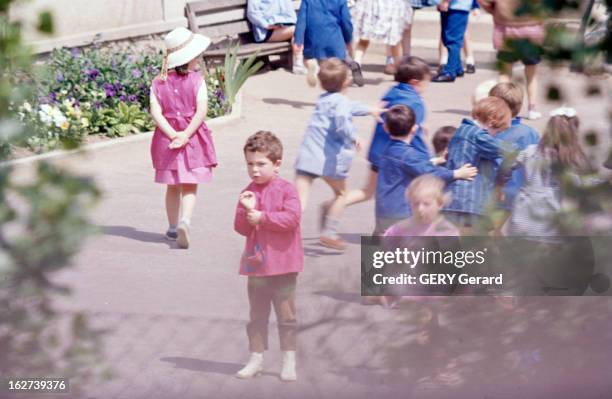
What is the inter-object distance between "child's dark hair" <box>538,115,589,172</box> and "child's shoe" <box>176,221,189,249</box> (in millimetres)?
4564

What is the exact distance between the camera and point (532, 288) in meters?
3.58

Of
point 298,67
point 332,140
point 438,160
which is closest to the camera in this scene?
point 438,160

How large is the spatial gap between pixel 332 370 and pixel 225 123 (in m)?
5.88

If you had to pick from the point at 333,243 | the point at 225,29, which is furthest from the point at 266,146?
the point at 225,29

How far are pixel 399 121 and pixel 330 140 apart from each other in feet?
3.31

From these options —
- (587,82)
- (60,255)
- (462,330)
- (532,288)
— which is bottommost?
(462,330)

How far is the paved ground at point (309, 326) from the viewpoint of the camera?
14.6ft

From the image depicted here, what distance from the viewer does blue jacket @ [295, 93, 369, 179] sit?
24.3 feet

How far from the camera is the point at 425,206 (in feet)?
18.5

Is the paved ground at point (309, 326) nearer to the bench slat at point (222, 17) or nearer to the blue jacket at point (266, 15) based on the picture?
the bench slat at point (222, 17)

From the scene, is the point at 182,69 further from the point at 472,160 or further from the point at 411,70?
Result: the point at 472,160

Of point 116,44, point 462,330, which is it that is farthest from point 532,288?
point 116,44

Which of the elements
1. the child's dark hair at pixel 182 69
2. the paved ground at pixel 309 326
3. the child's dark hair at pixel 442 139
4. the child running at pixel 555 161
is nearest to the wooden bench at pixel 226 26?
the paved ground at pixel 309 326

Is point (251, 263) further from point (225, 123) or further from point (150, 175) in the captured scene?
point (225, 123)
